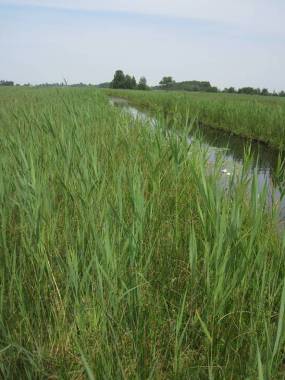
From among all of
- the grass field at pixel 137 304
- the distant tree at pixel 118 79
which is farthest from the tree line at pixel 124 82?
the grass field at pixel 137 304

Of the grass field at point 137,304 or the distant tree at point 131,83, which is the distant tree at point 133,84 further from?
the grass field at point 137,304

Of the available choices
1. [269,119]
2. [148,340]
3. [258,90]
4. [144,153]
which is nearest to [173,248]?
[148,340]

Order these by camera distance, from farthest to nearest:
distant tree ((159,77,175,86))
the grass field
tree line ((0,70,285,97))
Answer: distant tree ((159,77,175,86)) < tree line ((0,70,285,97)) < the grass field

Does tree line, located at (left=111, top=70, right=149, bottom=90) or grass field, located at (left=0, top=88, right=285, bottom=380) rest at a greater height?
tree line, located at (left=111, top=70, right=149, bottom=90)

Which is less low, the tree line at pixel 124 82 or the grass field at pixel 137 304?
the tree line at pixel 124 82

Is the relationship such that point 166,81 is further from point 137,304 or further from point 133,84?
point 137,304

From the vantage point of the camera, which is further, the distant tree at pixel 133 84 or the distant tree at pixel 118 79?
the distant tree at pixel 118 79

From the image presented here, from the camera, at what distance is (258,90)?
171ft

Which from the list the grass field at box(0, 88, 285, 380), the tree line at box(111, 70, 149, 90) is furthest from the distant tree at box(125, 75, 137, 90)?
the grass field at box(0, 88, 285, 380)

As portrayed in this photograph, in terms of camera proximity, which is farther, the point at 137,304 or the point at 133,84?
the point at 133,84

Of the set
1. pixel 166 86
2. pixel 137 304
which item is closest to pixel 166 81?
pixel 166 86

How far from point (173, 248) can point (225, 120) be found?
1016 centimetres

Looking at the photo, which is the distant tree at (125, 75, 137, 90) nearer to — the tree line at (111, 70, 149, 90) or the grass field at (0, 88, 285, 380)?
the tree line at (111, 70, 149, 90)

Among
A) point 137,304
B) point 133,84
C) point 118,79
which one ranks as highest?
point 118,79
